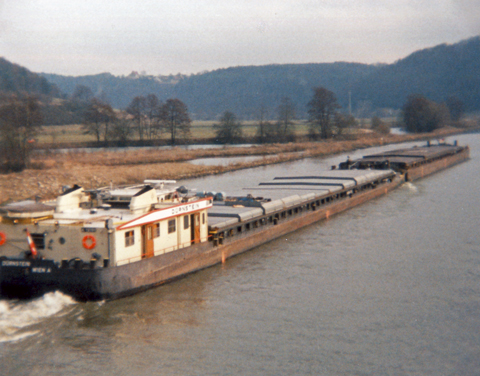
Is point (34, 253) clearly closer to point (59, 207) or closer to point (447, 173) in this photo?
point (59, 207)

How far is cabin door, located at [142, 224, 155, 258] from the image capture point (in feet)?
57.8

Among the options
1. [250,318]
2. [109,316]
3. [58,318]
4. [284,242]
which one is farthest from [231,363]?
[284,242]

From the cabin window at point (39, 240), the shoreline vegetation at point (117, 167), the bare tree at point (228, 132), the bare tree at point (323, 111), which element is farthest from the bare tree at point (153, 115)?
the cabin window at point (39, 240)

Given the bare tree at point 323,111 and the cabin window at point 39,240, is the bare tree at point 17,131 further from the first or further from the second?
the bare tree at point 323,111

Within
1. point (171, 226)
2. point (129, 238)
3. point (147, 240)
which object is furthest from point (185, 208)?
point (129, 238)

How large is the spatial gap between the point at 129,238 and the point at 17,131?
3464cm

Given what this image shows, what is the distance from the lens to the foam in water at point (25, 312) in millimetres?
14578

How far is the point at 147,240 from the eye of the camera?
1772 centimetres

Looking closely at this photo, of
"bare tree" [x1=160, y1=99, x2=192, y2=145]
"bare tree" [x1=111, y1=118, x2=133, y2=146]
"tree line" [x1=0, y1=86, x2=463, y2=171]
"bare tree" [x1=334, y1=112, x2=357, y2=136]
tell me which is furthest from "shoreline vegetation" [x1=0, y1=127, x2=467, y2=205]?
"bare tree" [x1=160, y1=99, x2=192, y2=145]

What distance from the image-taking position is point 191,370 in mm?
13047

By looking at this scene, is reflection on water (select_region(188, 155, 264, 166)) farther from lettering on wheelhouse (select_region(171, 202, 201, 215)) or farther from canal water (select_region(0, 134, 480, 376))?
lettering on wheelhouse (select_region(171, 202, 201, 215))

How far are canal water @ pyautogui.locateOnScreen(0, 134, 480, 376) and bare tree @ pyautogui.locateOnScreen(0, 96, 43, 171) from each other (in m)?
29.6

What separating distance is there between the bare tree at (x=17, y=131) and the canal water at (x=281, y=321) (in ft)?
97.0

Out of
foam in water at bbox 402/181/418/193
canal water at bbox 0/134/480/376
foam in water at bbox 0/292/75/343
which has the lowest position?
canal water at bbox 0/134/480/376
